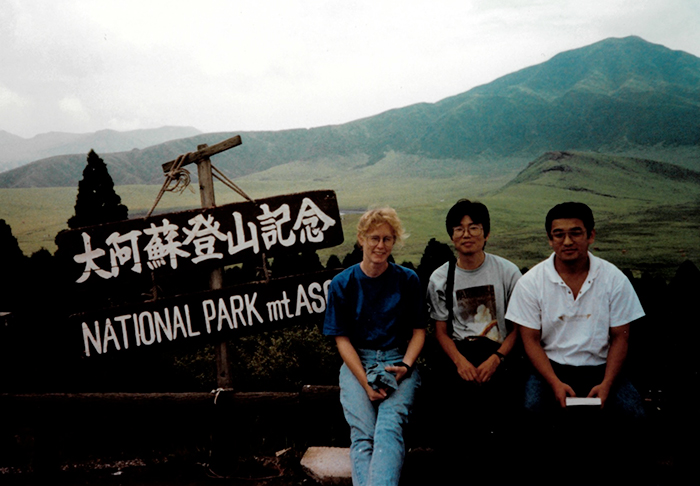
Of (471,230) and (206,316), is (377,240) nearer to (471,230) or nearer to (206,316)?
(471,230)

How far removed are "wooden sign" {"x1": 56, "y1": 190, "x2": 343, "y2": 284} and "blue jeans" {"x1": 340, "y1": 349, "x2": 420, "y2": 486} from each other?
106 cm

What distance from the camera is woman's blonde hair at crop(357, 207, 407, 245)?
8.44ft

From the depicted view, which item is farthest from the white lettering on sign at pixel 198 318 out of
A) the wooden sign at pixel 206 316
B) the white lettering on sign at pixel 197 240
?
the white lettering on sign at pixel 197 240

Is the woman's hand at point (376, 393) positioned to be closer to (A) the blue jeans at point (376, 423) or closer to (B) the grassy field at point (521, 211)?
(A) the blue jeans at point (376, 423)

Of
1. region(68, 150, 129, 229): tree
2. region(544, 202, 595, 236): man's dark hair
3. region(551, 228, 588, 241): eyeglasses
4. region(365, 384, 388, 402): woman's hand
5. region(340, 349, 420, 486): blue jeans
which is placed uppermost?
region(68, 150, 129, 229): tree

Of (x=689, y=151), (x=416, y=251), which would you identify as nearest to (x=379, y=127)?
(x=689, y=151)

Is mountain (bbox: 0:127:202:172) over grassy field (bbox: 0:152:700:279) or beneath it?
over

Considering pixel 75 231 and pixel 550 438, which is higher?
pixel 75 231

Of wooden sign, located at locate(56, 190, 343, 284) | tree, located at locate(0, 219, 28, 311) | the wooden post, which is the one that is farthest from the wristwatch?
tree, located at locate(0, 219, 28, 311)

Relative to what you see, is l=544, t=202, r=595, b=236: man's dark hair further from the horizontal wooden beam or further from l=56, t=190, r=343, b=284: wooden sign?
the horizontal wooden beam

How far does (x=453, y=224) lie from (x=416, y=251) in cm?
791

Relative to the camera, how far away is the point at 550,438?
2.29 meters

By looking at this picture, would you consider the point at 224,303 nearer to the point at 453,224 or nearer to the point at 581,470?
the point at 453,224

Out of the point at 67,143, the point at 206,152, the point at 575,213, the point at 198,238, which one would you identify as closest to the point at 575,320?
the point at 575,213
